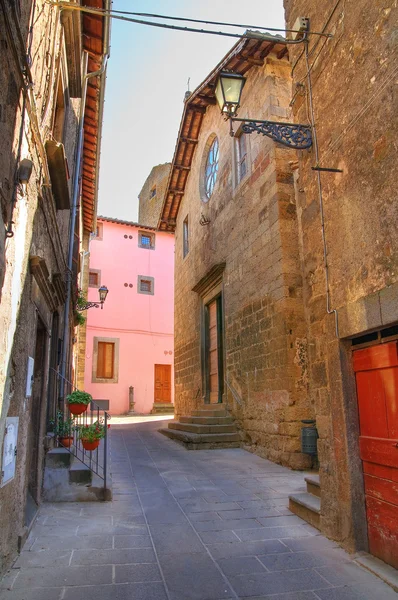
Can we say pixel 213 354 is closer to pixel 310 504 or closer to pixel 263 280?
pixel 263 280

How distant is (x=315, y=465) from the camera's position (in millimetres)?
6301

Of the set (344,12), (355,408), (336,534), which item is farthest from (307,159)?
(336,534)

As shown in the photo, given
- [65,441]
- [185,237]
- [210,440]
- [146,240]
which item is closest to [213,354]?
[210,440]

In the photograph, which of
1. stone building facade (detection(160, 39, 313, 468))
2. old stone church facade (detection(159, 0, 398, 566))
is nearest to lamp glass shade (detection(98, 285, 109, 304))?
stone building facade (detection(160, 39, 313, 468))

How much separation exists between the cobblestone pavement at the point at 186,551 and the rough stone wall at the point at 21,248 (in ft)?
1.15

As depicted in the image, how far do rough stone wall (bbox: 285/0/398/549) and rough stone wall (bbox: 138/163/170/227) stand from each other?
20965 mm

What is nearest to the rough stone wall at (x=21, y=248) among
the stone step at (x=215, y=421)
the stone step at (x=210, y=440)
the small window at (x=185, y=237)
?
the stone step at (x=210, y=440)

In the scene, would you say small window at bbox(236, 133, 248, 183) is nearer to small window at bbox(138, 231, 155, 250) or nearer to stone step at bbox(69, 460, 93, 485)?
stone step at bbox(69, 460, 93, 485)

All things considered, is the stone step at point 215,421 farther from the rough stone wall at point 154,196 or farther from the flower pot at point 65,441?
the rough stone wall at point 154,196

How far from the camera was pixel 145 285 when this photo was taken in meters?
20.8

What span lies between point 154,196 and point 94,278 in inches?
345

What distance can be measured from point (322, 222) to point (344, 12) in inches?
71.6

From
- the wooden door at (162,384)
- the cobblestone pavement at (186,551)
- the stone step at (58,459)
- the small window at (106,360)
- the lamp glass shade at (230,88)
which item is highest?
the lamp glass shade at (230,88)

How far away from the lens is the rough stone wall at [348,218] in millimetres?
3172
